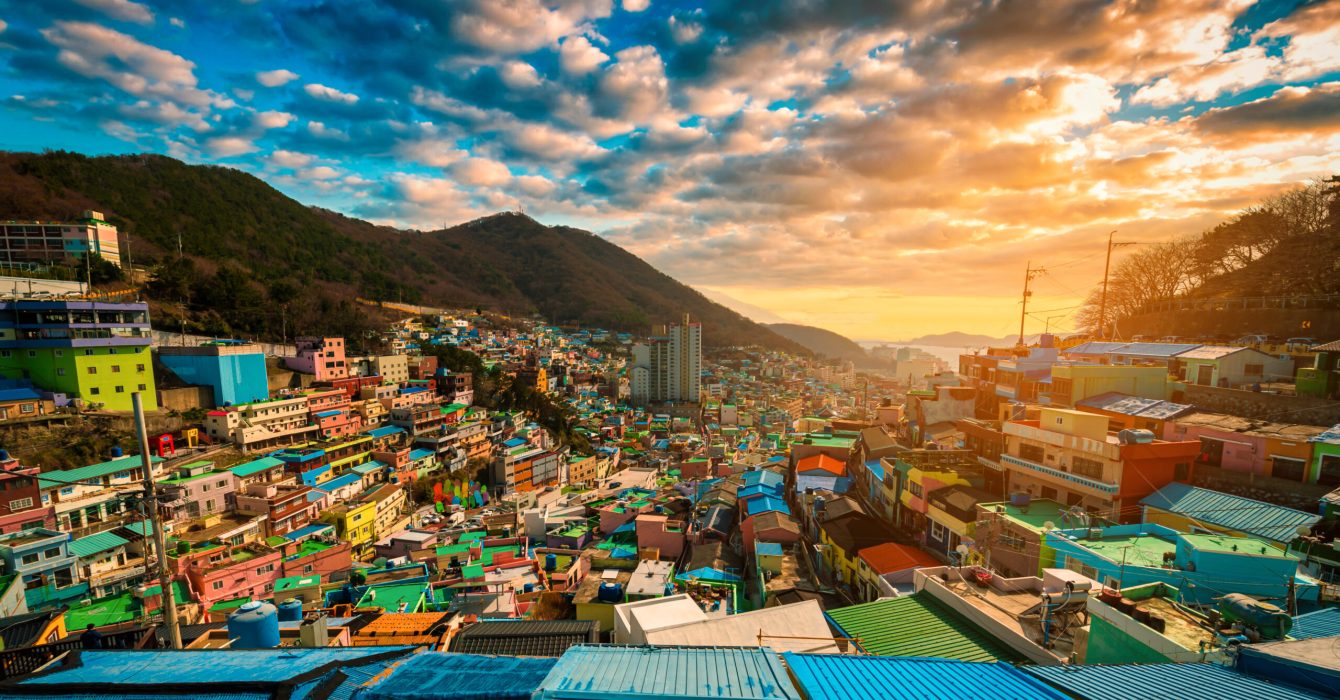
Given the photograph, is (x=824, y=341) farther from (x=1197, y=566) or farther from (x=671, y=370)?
(x=1197, y=566)

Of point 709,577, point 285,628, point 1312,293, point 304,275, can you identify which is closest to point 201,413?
point 285,628

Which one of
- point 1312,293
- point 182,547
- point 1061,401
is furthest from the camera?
point 1312,293

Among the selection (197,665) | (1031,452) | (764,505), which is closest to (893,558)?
(1031,452)

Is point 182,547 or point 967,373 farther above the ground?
point 967,373

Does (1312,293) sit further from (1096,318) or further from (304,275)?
(304,275)

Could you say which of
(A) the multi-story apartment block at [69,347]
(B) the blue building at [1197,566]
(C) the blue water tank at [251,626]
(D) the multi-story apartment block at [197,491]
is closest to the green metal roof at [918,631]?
(B) the blue building at [1197,566]

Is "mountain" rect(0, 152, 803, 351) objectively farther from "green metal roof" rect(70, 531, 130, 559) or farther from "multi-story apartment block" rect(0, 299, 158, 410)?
"green metal roof" rect(70, 531, 130, 559)
